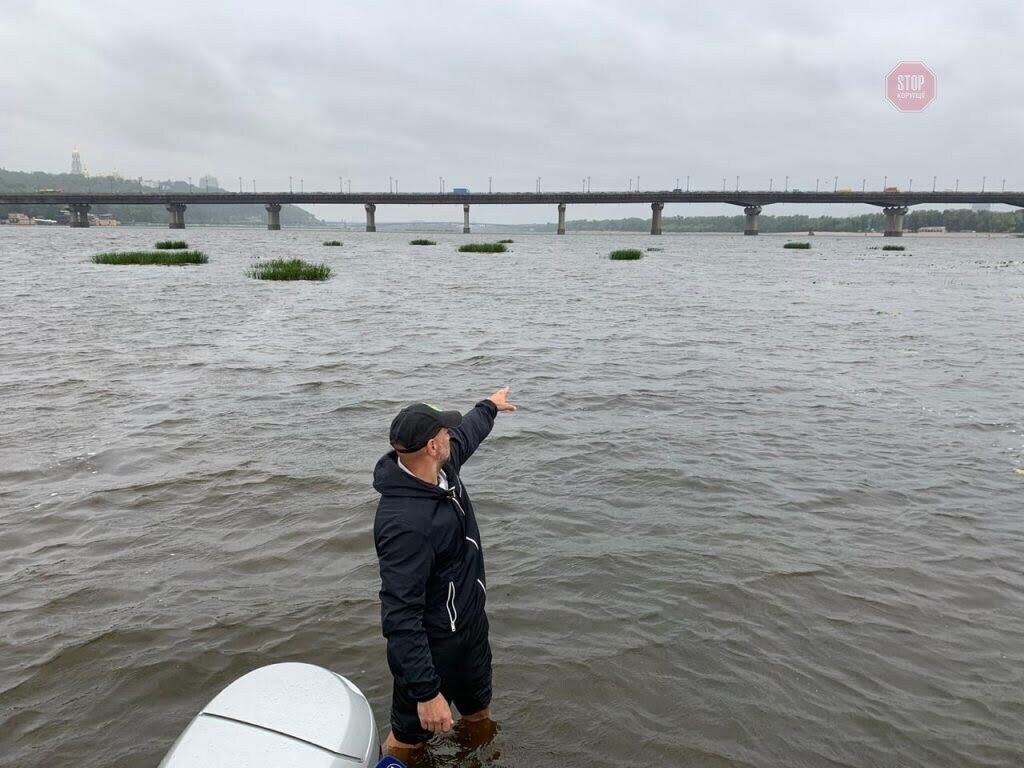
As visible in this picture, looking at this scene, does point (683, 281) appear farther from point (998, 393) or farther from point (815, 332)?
point (998, 393)

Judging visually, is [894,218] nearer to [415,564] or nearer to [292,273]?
[292,273]

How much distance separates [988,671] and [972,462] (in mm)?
5672

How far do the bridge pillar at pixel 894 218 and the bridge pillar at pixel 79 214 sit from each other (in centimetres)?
19939

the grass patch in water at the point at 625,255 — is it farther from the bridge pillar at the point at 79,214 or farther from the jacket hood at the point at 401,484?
the bridge pillar at the point at 79,214

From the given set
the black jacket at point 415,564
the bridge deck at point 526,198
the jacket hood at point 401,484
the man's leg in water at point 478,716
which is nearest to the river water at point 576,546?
the man's leg in water at point 478,716

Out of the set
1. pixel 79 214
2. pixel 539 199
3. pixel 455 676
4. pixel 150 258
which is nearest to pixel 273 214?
pixel 79 214

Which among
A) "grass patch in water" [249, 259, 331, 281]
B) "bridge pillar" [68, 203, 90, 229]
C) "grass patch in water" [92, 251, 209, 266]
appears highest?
"bridge pillar" [68, 203, 90, 229]

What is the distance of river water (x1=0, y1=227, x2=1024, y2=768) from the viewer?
4.82 m

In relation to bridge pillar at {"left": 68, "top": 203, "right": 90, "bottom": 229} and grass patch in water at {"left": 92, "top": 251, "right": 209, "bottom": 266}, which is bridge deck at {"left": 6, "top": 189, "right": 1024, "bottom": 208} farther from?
grass patch in water at {"left": 92, "top": 251, "right": 209, "bottom": 266}

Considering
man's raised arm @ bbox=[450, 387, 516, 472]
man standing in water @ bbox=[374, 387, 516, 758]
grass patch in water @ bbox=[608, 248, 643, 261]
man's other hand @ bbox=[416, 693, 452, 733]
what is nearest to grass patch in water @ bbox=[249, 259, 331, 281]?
grass patch in water @ bbox=[608, 248, 643, 261]

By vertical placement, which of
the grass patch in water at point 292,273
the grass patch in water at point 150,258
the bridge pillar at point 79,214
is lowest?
the grass patch in water at point 292,273

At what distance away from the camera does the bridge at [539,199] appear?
6240 inches

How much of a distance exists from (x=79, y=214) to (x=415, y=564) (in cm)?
20167

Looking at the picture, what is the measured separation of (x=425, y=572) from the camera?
362cm
